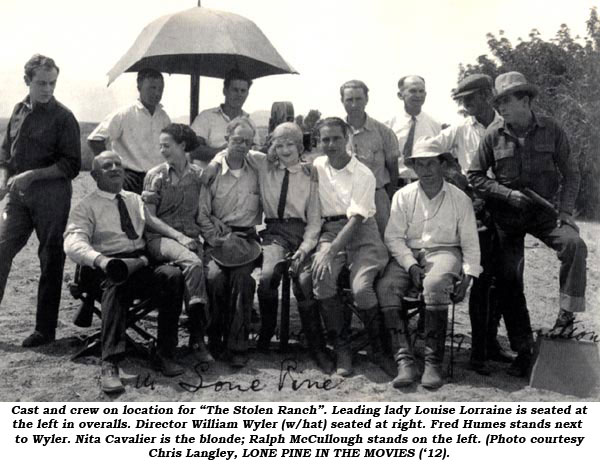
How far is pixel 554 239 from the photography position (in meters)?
4.88

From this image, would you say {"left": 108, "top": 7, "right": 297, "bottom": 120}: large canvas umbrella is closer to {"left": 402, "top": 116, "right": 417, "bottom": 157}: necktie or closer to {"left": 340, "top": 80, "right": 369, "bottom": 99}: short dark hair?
{"left": 340, "top": 80, "right": 369, "bottom": 99}: short dark hair

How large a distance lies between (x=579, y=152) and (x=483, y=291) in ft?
45.3

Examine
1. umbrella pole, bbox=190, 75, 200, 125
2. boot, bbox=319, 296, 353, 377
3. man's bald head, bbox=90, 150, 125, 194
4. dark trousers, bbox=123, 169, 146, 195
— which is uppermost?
umbrella pole, bbox=190, 75, 200, 125

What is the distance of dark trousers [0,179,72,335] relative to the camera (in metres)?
5.39

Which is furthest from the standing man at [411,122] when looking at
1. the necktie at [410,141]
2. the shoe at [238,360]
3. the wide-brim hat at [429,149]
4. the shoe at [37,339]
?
the shoe at [37,339]

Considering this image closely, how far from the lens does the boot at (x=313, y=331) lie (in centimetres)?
509

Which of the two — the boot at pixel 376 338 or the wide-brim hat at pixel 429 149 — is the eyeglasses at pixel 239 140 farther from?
the boot at pixel 376 338

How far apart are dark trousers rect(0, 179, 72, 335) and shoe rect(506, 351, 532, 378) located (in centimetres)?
361

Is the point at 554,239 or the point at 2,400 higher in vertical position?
the point at 554,239

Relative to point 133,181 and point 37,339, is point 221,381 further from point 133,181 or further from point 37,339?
→ point 133,181

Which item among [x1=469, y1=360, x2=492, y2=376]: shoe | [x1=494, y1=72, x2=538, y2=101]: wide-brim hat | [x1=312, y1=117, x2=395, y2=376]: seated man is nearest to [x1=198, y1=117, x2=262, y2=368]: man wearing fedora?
[x1=312, y1=117, x2=395, y2=376]: seated man
